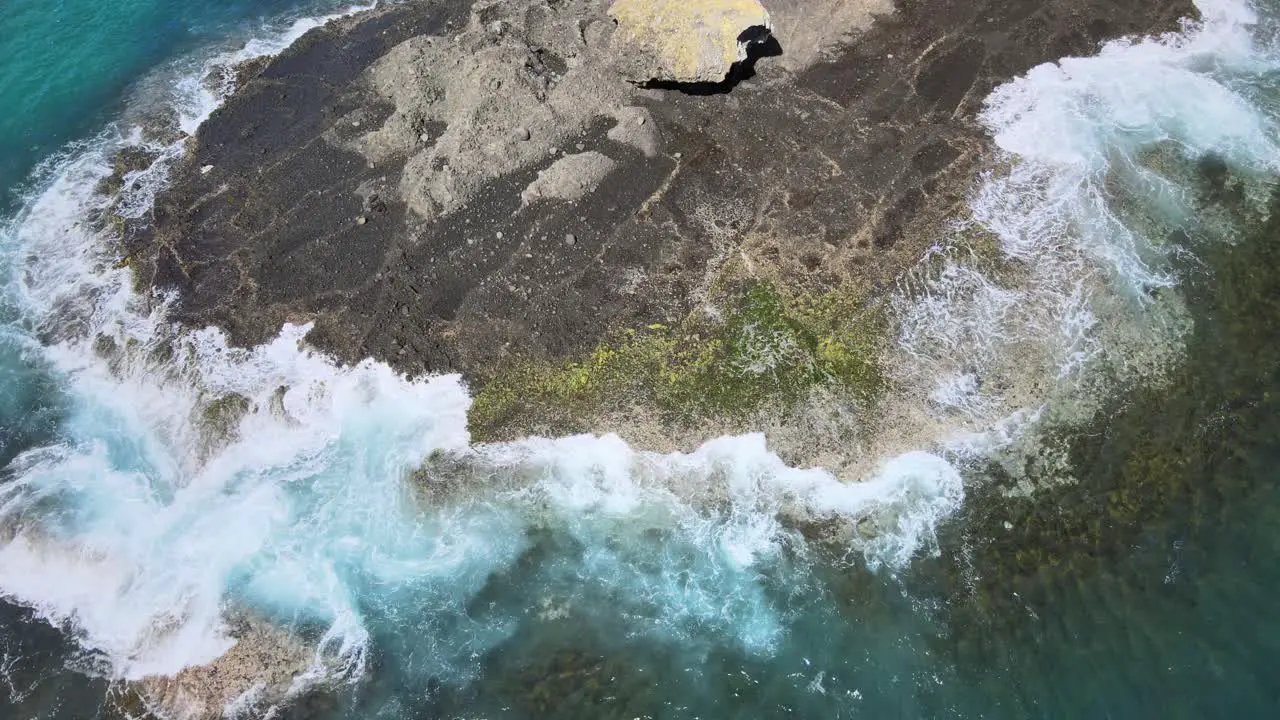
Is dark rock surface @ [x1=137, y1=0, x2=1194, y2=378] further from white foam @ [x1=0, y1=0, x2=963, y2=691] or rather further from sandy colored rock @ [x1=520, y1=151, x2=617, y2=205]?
white foam @ [x1=0, y1=0, x2=963, y2=691]

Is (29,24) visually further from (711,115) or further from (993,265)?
(993,265)

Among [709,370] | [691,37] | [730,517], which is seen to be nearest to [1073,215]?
[709,370]

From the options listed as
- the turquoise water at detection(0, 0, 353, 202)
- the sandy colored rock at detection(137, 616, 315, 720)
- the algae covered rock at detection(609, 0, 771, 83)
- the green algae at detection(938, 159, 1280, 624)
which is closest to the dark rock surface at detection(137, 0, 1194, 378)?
the algae covered rock at detection(609, 0, 771, 83)

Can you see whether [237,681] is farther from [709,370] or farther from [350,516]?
[709,370]

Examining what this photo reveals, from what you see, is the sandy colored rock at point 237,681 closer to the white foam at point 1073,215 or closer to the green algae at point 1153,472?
the green algae at point 1153,472

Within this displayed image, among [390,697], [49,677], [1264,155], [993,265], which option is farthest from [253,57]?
[1264,155]

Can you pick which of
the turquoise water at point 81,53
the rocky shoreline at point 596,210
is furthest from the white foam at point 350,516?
the turquoise water at point 81,53
